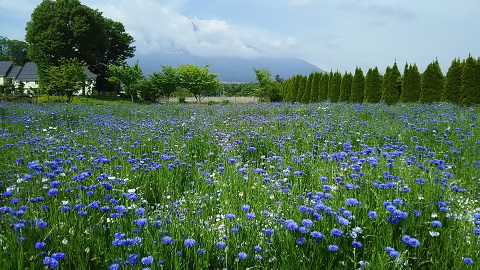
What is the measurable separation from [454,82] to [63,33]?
4355cm

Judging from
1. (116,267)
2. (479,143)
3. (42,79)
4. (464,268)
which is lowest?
(464,268)

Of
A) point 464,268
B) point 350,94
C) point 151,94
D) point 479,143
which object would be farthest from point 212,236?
point 151,94

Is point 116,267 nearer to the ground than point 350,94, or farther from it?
nearer to the ground

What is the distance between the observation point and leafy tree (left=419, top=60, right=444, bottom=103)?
19125 mm

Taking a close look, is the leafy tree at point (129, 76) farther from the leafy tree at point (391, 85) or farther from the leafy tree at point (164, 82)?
the leafy tree at point (391, 85)

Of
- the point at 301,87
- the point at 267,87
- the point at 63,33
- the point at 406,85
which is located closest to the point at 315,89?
the point at 301,87

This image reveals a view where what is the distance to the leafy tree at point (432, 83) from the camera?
19.1 m

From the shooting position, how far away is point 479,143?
19.7ft

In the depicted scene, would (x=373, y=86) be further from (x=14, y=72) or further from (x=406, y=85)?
(x=14, y=72)

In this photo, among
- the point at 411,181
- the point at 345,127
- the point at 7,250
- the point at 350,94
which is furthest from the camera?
the point at 350,94

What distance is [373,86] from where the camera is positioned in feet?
73.4

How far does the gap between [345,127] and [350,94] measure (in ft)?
57.4

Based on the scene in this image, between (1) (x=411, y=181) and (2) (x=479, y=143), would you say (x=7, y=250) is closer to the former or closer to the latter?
(1) (x=411, y=181)

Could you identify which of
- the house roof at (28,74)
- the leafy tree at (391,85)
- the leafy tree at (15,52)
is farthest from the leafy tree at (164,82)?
the leafy tree at (15,52)
